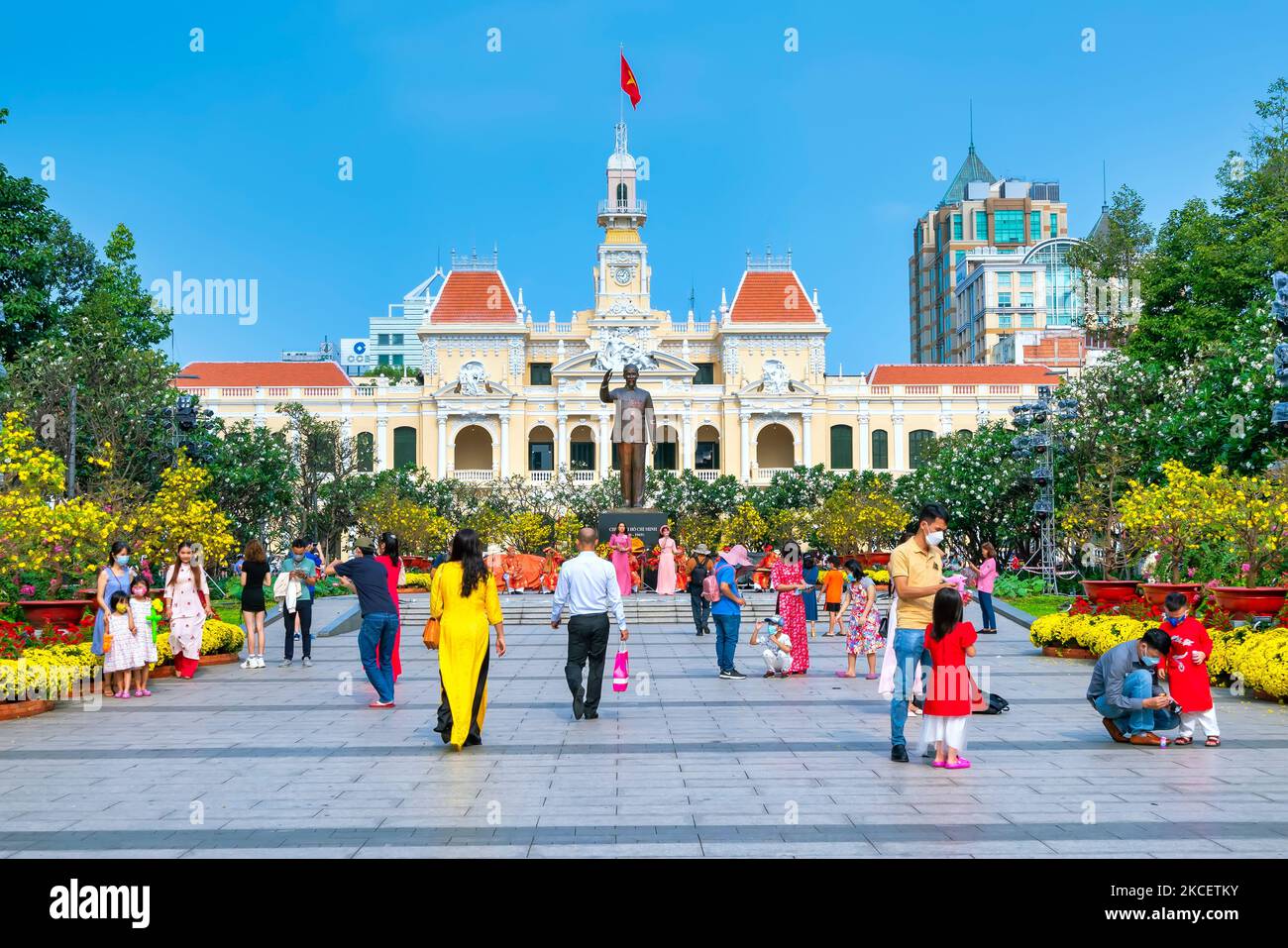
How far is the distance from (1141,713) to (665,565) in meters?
16.8

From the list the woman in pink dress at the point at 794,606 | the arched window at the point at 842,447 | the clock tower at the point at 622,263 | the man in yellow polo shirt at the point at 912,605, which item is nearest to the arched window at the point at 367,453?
the clock tower at the point at 622,263

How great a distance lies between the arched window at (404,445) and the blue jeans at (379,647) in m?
54.8

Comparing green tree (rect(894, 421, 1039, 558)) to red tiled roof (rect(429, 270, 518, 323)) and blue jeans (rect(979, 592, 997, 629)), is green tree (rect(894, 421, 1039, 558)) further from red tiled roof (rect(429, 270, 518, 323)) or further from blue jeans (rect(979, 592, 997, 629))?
red tiled roof (rect(429, 270, 518, 323))

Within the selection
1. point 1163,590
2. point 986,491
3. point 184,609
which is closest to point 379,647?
point 184,609

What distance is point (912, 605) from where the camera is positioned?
28.3 feet

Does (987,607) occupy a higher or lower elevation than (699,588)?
lower

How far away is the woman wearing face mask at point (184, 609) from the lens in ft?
45.2

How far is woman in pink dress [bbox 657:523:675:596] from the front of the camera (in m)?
25.5

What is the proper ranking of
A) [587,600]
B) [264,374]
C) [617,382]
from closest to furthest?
A: [587,600] < [617,382] < [264,374]

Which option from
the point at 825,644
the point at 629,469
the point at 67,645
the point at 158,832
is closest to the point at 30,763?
the point at 158,832

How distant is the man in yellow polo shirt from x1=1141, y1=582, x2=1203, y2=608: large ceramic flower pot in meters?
6.47

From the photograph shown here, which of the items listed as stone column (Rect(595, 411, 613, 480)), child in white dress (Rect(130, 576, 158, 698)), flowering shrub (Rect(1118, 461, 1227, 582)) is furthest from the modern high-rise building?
child in white dress (Rect(130, 576, 158, 698))

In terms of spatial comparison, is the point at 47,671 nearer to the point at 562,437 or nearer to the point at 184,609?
the point at 184,609

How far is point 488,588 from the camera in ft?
30.4
